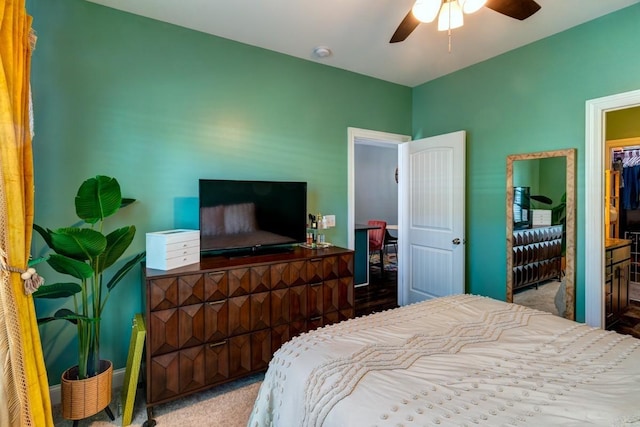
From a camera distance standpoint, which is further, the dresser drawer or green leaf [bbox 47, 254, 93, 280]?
the dresser drawer

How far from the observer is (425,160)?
3701 mm

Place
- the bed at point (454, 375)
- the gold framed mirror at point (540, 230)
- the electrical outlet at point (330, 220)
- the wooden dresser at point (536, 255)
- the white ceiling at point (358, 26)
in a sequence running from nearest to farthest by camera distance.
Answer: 1. the bed at point (454, 375)
2. the white ceiling at point (358, 26)
3. the gold framed mirror at point (540, 230)
4. the wooden dresser at point (536, 255)
5. the electrical outlet at point (330, 220)

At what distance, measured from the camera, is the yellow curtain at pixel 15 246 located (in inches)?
54.1

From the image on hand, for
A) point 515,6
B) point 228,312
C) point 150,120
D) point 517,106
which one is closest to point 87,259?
point 228,312

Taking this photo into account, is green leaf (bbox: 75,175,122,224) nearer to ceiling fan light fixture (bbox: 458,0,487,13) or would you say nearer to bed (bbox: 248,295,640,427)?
bed (bbox: 248,295,640,427)

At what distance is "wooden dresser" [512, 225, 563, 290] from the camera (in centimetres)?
280

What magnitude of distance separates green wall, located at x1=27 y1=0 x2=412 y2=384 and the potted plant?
1.25ft

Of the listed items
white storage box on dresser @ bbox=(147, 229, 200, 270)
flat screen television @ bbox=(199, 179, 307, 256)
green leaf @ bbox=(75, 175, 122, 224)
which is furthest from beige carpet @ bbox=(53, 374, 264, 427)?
green leaf @ bbox=(75, 175, 122, 224)

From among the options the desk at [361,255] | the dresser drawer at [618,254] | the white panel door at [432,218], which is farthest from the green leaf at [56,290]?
the dresser drawer at [618,254]

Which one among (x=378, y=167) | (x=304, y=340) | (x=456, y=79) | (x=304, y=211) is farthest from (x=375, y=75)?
(x=378, y=167)

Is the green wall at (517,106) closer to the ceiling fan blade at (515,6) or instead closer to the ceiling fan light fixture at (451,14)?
the ceiling fan blade at (515,6)

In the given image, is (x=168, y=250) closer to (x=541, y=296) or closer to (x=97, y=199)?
(x=97, y=199)

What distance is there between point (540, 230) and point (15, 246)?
144 inches

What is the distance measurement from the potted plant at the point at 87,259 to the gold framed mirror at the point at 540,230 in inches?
124
